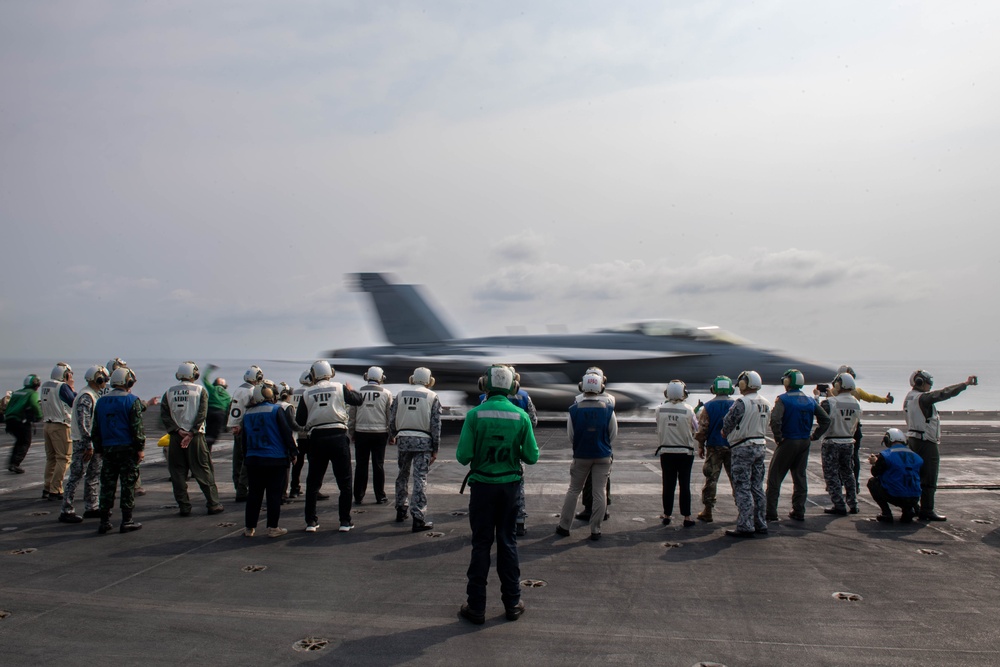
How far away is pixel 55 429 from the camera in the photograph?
9781mm

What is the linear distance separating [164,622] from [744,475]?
5985 mm

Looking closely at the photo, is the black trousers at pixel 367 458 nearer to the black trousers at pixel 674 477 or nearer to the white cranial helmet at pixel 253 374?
the white cranial helmet at pixel 253 374

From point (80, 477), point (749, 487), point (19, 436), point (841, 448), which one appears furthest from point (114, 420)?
point (841, 448)

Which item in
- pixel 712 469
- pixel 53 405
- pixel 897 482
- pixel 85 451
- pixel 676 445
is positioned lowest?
pixel 897 482

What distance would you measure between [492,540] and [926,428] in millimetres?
6328

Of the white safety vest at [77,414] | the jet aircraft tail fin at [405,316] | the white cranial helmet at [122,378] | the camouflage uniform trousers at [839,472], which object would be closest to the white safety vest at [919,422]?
the camouflage uniform trousers at [839,472]

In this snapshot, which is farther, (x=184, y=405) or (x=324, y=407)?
(x=184, y=405)

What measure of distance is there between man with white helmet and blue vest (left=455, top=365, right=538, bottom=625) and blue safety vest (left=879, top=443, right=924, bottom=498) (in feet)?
17.3

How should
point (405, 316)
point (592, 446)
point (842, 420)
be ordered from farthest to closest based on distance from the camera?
point (405, 316), point (842, 420), point (592, 446)

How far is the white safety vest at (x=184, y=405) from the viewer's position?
343 inches

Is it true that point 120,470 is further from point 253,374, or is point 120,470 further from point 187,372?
point 253,374

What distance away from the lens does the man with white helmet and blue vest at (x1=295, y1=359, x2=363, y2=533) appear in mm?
7898

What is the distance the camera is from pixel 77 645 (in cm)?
457

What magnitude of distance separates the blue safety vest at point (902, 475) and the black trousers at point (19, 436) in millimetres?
13370
